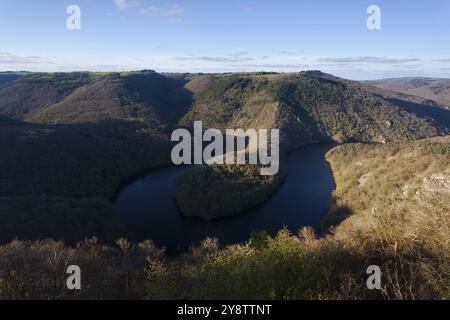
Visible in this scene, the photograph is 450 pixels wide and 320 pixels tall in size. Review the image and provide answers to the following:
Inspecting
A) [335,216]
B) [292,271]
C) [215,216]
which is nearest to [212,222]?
[215,216]

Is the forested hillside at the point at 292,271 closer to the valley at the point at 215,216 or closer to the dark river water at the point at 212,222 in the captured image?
the valley at the point at 215,216

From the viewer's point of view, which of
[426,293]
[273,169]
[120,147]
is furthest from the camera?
[120,147]

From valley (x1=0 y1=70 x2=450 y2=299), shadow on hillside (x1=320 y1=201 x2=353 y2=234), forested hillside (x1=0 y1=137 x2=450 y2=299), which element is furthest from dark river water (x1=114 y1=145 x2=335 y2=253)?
forested hillside (x1=0 y1=137 x2=450 y2=299)

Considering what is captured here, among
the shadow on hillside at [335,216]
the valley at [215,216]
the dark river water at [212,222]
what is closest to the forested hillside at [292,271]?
the valley at [215,216]

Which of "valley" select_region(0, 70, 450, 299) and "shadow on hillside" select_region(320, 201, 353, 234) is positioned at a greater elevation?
"valley" select_region(0, 70, 450, 299)

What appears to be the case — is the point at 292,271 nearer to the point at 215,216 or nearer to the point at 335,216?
the point at 335,216

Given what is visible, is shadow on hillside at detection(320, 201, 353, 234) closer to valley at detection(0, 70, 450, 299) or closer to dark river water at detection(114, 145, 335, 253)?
valley at detection(0, 70, 450, 299)
